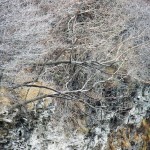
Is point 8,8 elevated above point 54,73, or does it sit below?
above

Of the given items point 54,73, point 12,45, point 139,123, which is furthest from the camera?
point 139,123

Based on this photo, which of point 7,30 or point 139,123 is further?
point 139,123

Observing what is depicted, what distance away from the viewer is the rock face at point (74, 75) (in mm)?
11023

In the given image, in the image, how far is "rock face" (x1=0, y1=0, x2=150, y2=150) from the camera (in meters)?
11.0

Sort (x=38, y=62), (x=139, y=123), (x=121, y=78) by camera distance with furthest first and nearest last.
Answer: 1. (x=139, y=123)
2. (x=121, y=78)
3. (x=38, y=62)

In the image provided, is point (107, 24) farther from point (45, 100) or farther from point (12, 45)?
point (12, 45)

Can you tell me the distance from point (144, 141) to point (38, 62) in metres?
5.57

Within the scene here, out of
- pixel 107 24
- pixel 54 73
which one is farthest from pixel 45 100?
pixel 107 24

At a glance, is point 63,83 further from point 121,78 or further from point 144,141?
point 144,141

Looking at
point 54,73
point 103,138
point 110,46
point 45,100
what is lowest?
point 103,138

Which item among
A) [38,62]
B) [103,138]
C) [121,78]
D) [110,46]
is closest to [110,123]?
[103,138]

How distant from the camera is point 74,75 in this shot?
1328 centimetres

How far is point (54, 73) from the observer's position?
42.6 ft

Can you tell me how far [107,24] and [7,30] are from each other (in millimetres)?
4784
